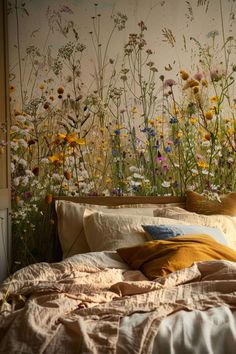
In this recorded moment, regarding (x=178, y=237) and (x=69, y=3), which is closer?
(x=178, y=237)

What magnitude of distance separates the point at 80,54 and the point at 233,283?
8.20 ft

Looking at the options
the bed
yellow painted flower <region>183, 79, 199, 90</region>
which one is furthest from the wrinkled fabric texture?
yellow painted flower <region>183, 79, 199, 90</region>

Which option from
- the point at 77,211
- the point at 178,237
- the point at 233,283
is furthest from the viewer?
the point at 77,211

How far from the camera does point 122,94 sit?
4281 millimetres

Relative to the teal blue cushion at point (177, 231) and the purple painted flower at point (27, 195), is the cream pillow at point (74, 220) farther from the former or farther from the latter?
the teal blue cushion at point (177, 231)

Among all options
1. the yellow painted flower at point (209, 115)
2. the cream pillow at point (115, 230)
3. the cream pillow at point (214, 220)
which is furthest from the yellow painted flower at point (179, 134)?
the cream pillow at point (115, 230)

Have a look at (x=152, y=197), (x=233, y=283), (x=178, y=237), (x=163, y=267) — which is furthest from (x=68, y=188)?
(x=233, y=283)

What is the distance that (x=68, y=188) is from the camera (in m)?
4.25

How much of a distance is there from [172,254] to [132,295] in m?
0.55

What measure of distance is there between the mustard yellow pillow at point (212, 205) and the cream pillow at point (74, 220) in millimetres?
299

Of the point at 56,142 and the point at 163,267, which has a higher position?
the point at 56,142

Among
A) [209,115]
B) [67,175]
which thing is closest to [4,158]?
[67,175]

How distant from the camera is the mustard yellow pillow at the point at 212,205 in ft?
13.1

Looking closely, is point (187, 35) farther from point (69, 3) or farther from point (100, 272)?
point (100, 272)
